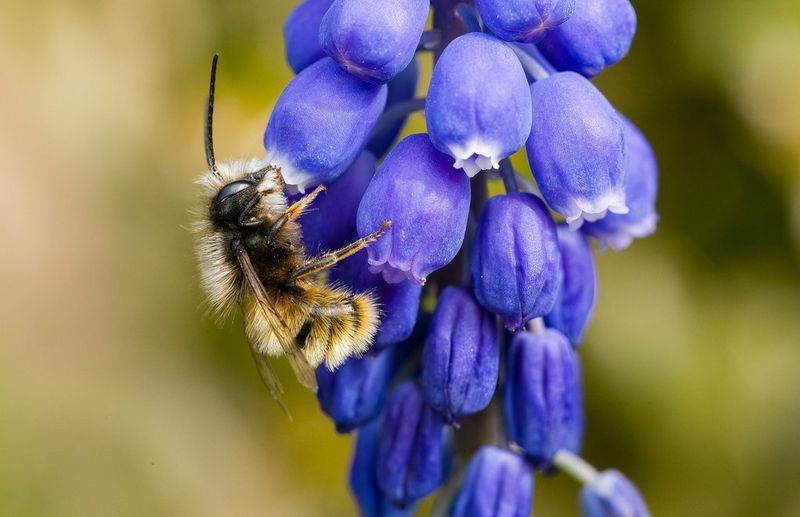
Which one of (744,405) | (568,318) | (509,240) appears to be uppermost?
(509,240)

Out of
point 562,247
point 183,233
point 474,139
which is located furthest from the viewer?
point 183,233

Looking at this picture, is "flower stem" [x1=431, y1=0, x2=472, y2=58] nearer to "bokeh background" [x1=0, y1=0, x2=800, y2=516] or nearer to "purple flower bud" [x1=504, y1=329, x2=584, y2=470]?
"purple flower bud" [x1=504, y1=329, x2=584, y2=470]

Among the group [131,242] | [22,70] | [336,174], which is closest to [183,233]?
[131,242]

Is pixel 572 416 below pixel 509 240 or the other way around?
below

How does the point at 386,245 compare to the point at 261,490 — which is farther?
the point at 261,490

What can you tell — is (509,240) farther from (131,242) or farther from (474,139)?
(131,242)

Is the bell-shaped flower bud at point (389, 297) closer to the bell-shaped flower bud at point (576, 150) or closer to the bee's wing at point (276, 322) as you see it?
the bee's wing at point (276, 322)

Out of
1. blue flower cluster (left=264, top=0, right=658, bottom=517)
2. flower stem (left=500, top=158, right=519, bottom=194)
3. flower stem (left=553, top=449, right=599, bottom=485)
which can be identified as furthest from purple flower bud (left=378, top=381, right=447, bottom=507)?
flower stem (left=500, top=158, right=519, bottom=194)
